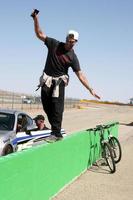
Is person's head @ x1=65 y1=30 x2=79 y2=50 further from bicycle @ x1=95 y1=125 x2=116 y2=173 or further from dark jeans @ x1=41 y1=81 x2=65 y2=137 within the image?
bicycle @ x1=95 y1=125 x2=116 y2=173

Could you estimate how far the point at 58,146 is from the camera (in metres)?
9.62

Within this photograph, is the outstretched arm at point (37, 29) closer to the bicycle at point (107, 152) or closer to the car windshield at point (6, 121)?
the car windshield at point (6, 121)

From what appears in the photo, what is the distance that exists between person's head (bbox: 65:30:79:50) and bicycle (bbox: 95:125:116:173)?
195 inches

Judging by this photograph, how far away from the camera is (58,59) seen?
930 centimetres

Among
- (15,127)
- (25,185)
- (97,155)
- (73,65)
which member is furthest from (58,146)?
(97,155)

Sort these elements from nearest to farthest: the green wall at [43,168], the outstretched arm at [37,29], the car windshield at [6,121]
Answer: the green wall at [43,168] → the outstretched arm at [37,29] → the car windshield at [6,121]

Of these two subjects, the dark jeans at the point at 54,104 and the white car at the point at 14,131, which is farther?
the white car at the point at 14,131

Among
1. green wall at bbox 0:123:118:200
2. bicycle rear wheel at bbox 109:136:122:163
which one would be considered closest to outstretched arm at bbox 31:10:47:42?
green wall at bbox 0:123:118:200

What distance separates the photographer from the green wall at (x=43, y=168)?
664cm

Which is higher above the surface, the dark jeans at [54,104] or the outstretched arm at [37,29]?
the outstretched arm at [37,29]

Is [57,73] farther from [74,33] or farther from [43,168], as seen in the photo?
[43,168]

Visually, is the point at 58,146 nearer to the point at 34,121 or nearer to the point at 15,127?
the point at 15,127

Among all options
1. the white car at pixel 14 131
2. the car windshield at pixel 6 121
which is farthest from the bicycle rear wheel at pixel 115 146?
the car windshield at pixel 6 121

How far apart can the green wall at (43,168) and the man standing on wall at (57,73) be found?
0.70 m
